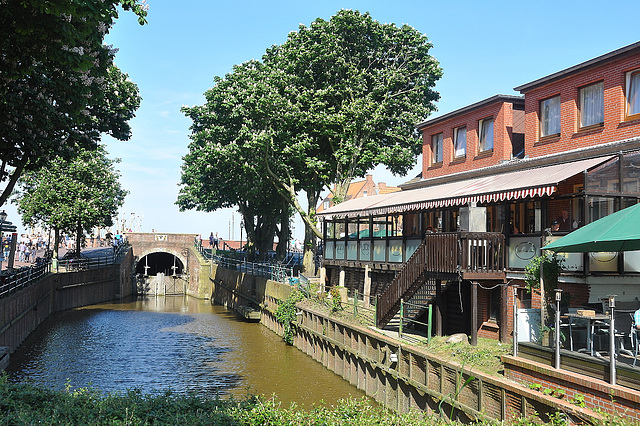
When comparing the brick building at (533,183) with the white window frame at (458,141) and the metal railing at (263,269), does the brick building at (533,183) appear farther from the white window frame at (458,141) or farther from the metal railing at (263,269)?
the metal railing at (263,269)

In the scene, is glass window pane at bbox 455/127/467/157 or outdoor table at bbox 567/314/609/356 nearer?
outdoor table at bbox 567/314/609/356

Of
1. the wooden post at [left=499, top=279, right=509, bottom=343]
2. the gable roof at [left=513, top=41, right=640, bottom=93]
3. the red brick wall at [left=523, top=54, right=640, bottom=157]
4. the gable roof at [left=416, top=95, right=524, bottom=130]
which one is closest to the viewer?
the gable roof at [left=513, top=41, right=640, bottom=93]

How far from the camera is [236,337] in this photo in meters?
33.2

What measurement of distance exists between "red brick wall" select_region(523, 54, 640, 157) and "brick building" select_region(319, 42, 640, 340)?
31 millimetres

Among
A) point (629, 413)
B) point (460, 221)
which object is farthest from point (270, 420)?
point (460, 221)

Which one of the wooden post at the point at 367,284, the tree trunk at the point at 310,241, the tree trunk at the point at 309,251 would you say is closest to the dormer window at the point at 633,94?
the wooden post at the point at 367,284

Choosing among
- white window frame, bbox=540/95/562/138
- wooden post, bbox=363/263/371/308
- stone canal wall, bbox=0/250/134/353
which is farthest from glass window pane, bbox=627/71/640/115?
stone canal wall, bbox=0/250/134/353

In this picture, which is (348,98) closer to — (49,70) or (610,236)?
(49,70)

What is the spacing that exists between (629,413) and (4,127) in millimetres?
14952

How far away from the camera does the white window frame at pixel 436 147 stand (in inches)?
1011

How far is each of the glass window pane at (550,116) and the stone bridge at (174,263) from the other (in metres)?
44.7

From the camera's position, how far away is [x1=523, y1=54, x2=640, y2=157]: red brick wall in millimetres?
16391

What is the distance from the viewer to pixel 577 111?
18031mm

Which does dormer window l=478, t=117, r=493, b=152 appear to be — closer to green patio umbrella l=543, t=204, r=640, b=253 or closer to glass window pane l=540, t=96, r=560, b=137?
glass window pane l=540, t=96, r=560, b=137
